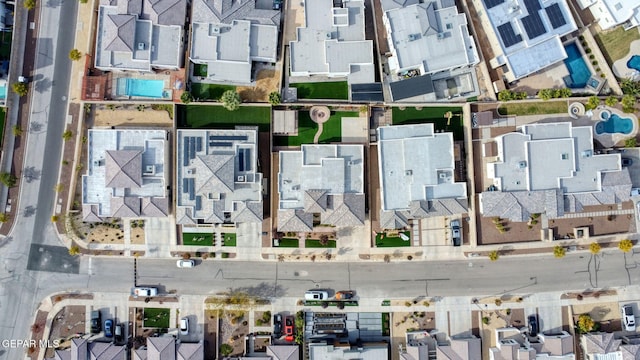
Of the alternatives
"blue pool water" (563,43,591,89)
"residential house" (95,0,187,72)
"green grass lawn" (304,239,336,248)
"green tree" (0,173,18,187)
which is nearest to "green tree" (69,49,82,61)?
"residential house" (95,0,187,72)

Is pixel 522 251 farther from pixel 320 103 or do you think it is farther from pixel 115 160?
pixel 115 160

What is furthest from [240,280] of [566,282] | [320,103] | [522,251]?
[566,282]

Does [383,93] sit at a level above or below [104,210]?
above

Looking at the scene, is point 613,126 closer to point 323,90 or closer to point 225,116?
point 323,90

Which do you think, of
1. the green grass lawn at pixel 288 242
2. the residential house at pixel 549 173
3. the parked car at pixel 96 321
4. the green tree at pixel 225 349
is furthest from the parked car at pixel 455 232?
the parked car at pixel 96 321

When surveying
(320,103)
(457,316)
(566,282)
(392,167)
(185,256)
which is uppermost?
(320,103)

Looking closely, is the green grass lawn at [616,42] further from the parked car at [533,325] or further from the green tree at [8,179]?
the green tree at [8,179]

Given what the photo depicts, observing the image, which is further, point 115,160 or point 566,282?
point 566,282
